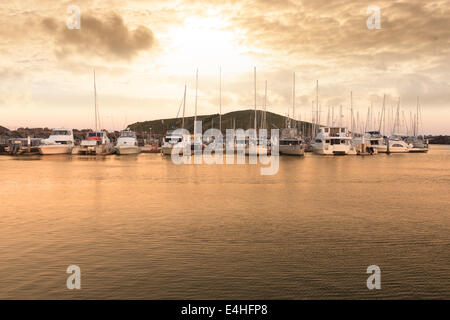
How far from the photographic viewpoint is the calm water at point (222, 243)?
12391mm

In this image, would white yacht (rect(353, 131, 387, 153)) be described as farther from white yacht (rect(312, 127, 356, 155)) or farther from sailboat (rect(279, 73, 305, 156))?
sailboat (rect(279, 73, 305, 156))

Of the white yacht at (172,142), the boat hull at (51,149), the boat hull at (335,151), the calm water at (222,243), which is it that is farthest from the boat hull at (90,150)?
the calm water at (222,243)

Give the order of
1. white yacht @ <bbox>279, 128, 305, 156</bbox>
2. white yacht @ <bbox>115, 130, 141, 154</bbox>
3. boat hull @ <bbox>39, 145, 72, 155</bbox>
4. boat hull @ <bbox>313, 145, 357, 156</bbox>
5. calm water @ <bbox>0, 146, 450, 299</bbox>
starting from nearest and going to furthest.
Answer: calm water @ <bbox>0, 146, 450, 299</bbox>
boat hull @ <bbox>39, 145, 72, 155</bbox>
white yacht @ <bbox>279, 128, 305, 156</bbox>
white yacht @ <bbox>115, 130, 141, 154</bbox>
boat hull @ <bbox>313, 145, 357, 156</bbox>

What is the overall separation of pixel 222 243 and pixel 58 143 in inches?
3197

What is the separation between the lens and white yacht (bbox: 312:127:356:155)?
301ft

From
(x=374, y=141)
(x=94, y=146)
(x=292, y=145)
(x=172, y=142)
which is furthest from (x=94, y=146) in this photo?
(x=374, y=141)

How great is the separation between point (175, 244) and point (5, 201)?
1751 centimetres

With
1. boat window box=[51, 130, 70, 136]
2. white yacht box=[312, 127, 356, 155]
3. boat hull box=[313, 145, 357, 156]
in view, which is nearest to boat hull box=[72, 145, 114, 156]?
boat window box=[51, 130, 70, 136]

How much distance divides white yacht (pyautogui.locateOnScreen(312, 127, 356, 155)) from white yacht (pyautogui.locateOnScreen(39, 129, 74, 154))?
180 ft

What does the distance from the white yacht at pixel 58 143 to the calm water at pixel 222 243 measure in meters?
56.2

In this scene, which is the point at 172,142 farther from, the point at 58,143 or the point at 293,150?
the point at 293,150

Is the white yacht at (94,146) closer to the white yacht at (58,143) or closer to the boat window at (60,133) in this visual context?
the white yacht at (58,143)

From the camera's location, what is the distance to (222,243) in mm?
17344
